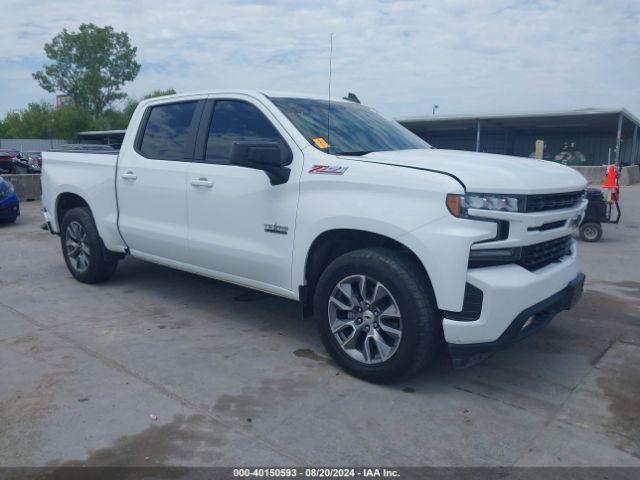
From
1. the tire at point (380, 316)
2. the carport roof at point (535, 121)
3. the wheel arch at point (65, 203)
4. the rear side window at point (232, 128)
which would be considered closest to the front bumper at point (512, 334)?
the tire at point (380, 316)

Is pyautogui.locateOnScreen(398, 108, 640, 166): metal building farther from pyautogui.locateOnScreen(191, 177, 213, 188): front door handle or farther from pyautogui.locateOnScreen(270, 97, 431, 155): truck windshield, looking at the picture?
pyautogui.locateOnScreen(191, 177, 213, 188): front door handle

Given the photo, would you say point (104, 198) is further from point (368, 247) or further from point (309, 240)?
point (368, 247)

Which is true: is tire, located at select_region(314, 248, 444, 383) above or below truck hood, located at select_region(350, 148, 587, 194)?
below

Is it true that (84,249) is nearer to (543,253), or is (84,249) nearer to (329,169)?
(329,169)

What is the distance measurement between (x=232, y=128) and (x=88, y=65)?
68.9 metres

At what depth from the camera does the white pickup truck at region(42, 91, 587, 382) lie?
3.36 metres

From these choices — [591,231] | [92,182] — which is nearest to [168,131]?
[92,182]

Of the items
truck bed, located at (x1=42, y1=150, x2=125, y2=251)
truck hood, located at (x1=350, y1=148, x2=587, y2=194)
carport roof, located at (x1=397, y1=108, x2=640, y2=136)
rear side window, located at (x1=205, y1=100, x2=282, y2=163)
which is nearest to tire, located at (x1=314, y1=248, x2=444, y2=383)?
truck hood, located at (x1=350, y1=148, x2=587, y2=194)

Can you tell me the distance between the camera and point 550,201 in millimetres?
3691

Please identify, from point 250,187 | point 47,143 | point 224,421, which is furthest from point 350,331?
point 47,143

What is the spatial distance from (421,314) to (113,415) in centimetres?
191

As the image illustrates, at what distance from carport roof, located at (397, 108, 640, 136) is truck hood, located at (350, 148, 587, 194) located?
25663 millimetres

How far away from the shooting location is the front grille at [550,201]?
3.47m

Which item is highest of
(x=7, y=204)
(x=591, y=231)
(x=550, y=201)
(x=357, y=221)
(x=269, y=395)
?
(x=550, y=201)
